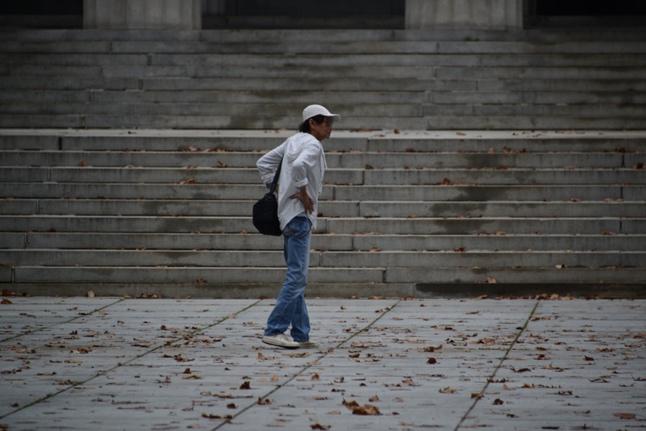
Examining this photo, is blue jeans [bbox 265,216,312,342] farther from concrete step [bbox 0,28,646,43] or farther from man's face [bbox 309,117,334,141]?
concrete step [bbox 0,28,646,43]

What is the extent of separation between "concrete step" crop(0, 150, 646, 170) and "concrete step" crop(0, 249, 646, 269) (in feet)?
7.01

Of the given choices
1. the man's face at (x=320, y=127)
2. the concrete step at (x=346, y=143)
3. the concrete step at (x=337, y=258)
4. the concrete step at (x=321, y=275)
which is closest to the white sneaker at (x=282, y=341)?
the man's face at (x=320, y=127)

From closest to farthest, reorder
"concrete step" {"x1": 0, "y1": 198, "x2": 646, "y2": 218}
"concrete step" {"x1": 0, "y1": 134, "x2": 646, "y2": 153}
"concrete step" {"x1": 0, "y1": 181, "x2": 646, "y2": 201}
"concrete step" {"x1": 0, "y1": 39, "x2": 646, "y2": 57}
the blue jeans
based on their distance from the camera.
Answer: the blue jeans
"concrete step" {"x1": 0, "y1": 198, "x2": 646, "y2": 218}
"concrete step" {"x1": 0, "y1": 181, "x2": 646, "y2": 201}
"concrete step" {"x1": 0, "y1": 134, "x2": 646, "y2": 153}
"concrete step" {"x1": 0, "y1": 39, "x2": 646, "y2": 57}

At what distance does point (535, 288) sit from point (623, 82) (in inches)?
302

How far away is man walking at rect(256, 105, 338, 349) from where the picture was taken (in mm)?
10758

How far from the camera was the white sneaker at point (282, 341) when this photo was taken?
10773mm

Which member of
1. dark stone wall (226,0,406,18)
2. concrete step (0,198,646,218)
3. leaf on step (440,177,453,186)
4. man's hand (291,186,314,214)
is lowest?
concrete step (0,198,646,218)

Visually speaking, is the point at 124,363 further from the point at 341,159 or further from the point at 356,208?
the point at 341,159

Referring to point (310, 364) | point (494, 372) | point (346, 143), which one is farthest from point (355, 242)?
point (494, 372)

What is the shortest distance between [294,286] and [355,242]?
4745 millimetres

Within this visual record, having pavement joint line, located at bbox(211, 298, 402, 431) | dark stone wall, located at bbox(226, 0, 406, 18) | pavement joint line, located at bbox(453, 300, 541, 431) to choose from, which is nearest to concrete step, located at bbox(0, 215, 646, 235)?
pavement joint line, located at bbox(211, 298, 402, 431)

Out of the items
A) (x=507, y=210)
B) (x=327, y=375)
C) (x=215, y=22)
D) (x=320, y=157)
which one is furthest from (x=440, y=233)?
(x=215, y=22)

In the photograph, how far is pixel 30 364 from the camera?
9.93 m

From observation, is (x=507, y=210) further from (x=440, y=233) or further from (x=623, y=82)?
(x=623, y=82)
